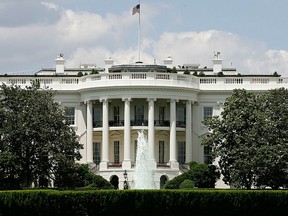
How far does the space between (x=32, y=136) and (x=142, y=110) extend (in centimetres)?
2190

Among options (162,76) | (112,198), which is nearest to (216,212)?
(112,198)

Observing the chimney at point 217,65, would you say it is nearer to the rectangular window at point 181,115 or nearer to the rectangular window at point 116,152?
the rectangular window at point 181,115

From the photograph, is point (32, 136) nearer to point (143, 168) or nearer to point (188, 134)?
point (143, 168)

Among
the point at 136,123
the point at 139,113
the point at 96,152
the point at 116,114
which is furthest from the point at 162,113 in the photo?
the point at 96,152

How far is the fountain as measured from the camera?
80050 mm

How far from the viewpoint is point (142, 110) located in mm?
91438

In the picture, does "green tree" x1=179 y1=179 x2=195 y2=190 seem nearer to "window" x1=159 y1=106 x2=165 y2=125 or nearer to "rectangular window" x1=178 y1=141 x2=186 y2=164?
"rectangular window" x1=178 y1=141 x2=186 y2=164

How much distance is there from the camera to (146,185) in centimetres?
7981

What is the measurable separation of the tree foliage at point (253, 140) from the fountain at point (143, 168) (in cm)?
695

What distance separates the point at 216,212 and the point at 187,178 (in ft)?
81.3

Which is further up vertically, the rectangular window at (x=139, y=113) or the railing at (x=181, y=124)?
the rectangular window at (x=139, y=113)

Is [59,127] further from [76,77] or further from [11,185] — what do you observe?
[76,77]

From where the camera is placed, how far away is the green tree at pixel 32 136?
70438mm

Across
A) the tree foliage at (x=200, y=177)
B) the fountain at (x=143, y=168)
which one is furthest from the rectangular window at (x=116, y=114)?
the tree foliage at (x=200, y=177)
